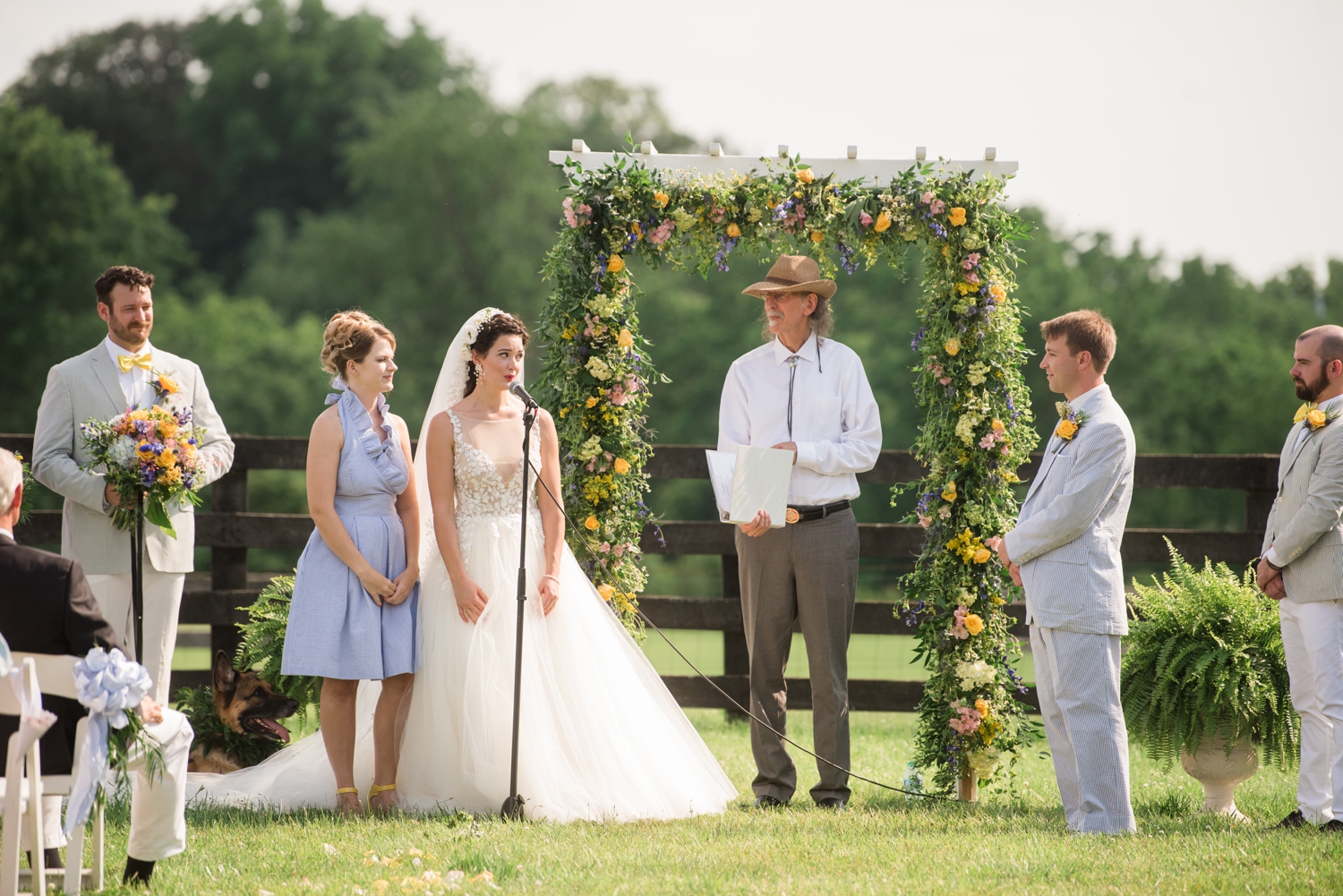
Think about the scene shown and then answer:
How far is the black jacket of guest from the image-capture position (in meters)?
3.65

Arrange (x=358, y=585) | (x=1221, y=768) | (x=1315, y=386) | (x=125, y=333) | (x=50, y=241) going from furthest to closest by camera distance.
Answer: (x=50, y=241) → (x=125, y=333) → (x=1221, y=768) → (x=358, y=585) → (x=1315, y=386)

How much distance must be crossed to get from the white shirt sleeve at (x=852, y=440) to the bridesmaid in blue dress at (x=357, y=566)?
5.23ft

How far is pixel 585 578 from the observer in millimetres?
5730

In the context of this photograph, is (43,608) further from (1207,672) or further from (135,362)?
→ (1207,672)

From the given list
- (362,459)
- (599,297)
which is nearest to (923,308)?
(599,297)

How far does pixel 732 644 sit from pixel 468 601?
3.12m

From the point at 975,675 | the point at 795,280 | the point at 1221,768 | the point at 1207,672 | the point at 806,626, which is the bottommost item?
the point at 1221,768

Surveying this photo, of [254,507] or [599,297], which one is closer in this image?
[599,297]

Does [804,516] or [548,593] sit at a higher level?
[804,516]

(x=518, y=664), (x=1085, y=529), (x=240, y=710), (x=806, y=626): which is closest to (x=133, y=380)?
(x=240, y=710)

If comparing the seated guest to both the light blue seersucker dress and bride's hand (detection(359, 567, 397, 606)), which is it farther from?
bride's hand (detection(359, 567, 397, 606))

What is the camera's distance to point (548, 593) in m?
5.38

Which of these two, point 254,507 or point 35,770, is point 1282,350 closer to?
point 254,507

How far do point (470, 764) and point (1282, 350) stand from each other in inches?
1141
